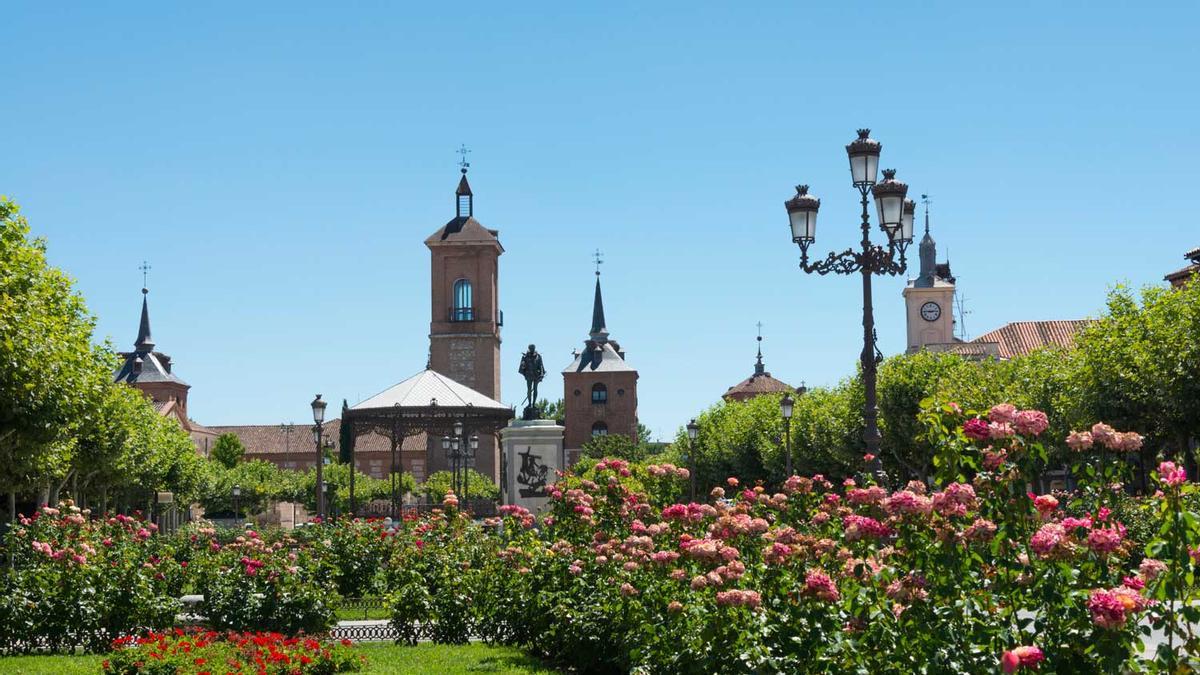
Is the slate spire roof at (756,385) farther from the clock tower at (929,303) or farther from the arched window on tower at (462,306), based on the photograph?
the arched window on tower at (462,306)

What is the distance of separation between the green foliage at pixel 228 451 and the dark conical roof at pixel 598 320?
27.5 m

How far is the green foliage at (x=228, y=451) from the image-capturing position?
95.6 metres

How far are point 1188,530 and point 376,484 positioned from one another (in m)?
70.8

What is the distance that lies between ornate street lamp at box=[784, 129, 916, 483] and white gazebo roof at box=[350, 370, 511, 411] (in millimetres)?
21350

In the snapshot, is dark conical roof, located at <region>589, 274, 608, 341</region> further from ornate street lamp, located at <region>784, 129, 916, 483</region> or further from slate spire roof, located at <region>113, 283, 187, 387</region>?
ornate street lamp, located at <region>784, 129, 916, 483</region>

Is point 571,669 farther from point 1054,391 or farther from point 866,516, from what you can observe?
point 1054,391

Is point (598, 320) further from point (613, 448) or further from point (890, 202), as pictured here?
point (890, 202)

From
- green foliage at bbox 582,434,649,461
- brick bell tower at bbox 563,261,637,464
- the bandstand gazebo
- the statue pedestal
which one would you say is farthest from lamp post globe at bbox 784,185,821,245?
brick bell tower at bbox 563,261,637,464

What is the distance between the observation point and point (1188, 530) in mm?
4730

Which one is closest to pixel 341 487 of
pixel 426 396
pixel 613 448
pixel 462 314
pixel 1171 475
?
pixel 462 314

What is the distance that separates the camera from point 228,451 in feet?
315

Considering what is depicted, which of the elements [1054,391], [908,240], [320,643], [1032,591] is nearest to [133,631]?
[320,643]

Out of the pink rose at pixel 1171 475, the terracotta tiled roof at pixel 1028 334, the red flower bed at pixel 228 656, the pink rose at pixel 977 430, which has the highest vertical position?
the terracotta tiled roof at pixel 1028 334

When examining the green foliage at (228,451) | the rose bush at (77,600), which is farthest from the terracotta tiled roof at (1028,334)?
the rose bush at (77,600)
